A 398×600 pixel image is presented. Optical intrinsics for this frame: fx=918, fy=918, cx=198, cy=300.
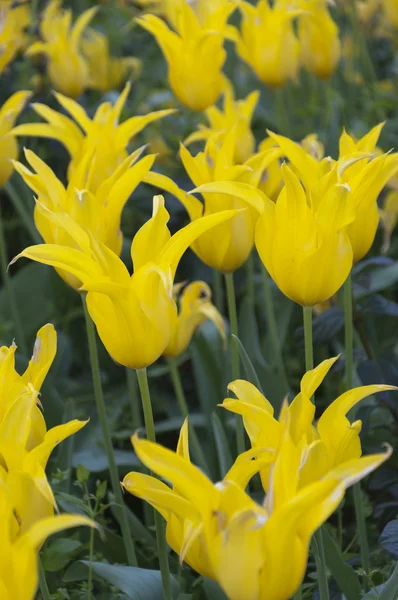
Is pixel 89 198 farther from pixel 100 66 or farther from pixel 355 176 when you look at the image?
pixel 100 66

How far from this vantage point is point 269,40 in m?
1.73

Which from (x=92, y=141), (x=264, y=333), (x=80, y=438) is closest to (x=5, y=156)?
(x=92, y=141)

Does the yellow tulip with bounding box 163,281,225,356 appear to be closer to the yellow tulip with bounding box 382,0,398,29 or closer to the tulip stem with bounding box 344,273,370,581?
the tulip stem with bounding box 344,273,370,581

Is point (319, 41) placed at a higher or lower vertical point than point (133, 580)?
higher

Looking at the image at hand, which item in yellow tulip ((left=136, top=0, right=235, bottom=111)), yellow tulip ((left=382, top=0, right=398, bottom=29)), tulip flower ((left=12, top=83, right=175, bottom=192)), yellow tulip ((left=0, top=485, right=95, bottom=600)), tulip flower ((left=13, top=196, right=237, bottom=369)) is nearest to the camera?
yellow tulip ((left=0, top=485, right=95, bottom=600))

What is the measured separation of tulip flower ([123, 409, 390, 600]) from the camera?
27.1 inches

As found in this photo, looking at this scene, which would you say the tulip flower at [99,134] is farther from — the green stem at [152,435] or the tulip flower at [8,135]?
the green stem at [152,435]

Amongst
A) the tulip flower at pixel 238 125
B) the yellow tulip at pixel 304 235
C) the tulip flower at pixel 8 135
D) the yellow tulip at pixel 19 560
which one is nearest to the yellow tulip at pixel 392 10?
the tulip flower at pixel 238 125

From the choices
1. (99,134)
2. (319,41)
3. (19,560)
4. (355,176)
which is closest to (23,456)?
(19,560)

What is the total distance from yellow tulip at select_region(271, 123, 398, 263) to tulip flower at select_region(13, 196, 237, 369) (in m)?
0.14

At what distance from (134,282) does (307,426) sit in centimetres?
22

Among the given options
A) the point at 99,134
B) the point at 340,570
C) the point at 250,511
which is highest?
the point at 99,134

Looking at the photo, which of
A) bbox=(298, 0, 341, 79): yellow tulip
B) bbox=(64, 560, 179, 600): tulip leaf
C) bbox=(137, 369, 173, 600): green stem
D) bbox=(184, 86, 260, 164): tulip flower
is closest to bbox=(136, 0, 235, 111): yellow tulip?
bbox=(184, 86, 260, 164): tulip flower

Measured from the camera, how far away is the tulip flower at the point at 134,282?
900mm
